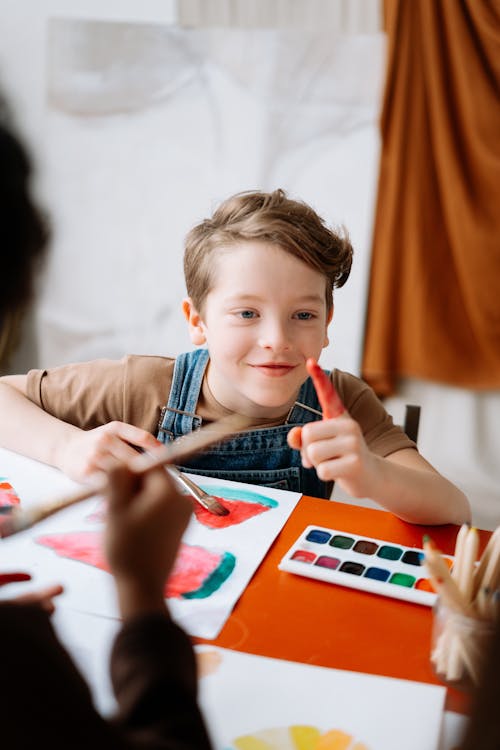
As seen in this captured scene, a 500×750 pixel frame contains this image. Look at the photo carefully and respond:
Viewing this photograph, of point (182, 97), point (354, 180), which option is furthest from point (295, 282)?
point (182, 97)

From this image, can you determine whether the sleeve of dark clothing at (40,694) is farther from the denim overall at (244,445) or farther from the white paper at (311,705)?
the denim overall at (244,445)

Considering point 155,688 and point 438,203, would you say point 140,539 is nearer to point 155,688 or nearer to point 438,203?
point 155,688

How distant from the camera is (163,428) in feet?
3.03

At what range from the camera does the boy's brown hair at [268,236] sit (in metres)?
0.82

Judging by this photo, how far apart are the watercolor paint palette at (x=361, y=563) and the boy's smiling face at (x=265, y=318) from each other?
221 mm

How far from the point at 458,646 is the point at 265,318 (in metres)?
0.44

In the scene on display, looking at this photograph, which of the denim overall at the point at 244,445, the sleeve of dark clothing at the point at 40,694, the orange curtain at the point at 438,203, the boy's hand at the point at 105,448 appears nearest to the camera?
the sleeve of dark clothing at the point at 40,694

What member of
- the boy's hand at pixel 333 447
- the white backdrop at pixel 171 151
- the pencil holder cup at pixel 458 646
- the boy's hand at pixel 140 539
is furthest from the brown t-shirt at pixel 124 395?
the white backdrop at pixel 171 151

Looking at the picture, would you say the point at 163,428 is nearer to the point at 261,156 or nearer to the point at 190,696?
the point at 190,696

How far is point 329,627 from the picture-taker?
0.52m

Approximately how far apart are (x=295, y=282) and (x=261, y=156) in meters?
1.28

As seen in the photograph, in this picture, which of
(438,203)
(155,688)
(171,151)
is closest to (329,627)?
(155,688)

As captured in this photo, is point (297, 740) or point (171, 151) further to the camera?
point (171, 151)

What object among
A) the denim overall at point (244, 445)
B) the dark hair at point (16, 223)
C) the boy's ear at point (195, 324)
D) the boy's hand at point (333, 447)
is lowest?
the denim overall at point (244, 445)
